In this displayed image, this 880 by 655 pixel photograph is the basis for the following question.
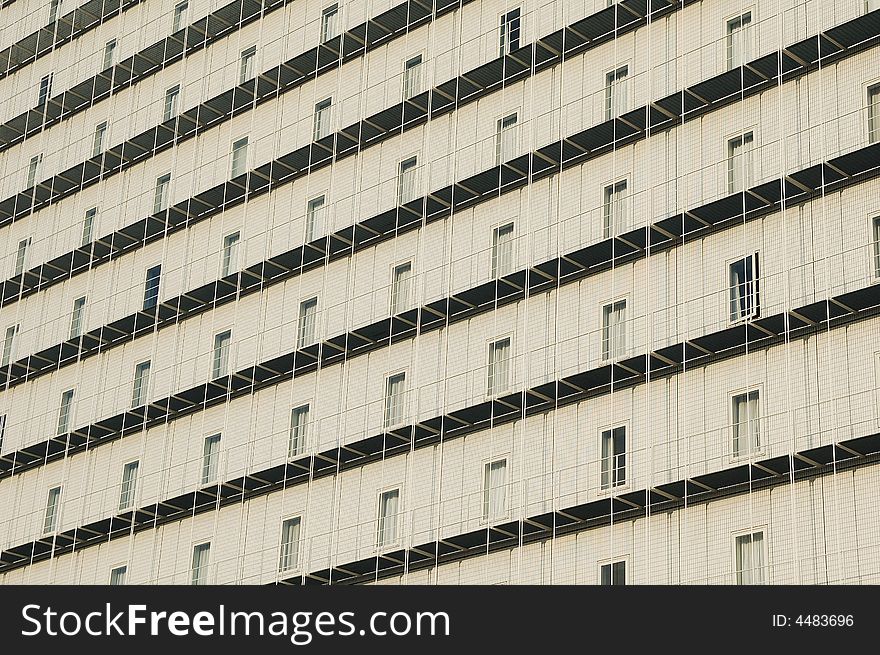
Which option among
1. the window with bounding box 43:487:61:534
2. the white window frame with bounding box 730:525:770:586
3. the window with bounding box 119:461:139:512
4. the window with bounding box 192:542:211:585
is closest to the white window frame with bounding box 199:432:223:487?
the window with bounding box 192:542:211:585

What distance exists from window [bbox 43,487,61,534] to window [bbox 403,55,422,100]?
1816 cm

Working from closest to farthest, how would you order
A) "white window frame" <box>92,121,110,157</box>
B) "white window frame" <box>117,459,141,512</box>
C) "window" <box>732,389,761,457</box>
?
1. "window" <box>732,389,761,457</box>
2. "white window frame" <box>117,459,141,512</box>
3. "white window frame" <box>92,121,110,157</box>

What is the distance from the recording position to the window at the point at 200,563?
52.2 meters

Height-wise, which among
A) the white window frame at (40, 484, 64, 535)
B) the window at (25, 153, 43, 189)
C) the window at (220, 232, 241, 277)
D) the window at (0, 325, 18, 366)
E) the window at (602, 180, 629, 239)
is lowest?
the white window frame at (40, 484, 64, 535)

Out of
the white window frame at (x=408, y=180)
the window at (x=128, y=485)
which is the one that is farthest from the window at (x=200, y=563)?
the white window frame at (x=408, y=180)

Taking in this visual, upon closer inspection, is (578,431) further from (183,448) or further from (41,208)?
(41,208)

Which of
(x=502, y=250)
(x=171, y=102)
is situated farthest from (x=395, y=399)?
(x=171, y=102)

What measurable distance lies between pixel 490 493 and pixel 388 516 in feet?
11.7

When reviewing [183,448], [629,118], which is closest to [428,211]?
[629,118]

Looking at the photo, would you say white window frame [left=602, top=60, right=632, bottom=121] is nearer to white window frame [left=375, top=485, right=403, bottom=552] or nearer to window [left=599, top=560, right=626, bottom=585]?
white window frame [left=375, top=485, right=403, bottom=552]

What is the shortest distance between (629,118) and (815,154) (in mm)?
6286

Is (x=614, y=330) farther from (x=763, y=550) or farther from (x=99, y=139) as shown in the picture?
(x=99, y=139)

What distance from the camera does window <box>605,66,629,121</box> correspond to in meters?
48.5

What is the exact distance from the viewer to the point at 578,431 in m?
45.2
